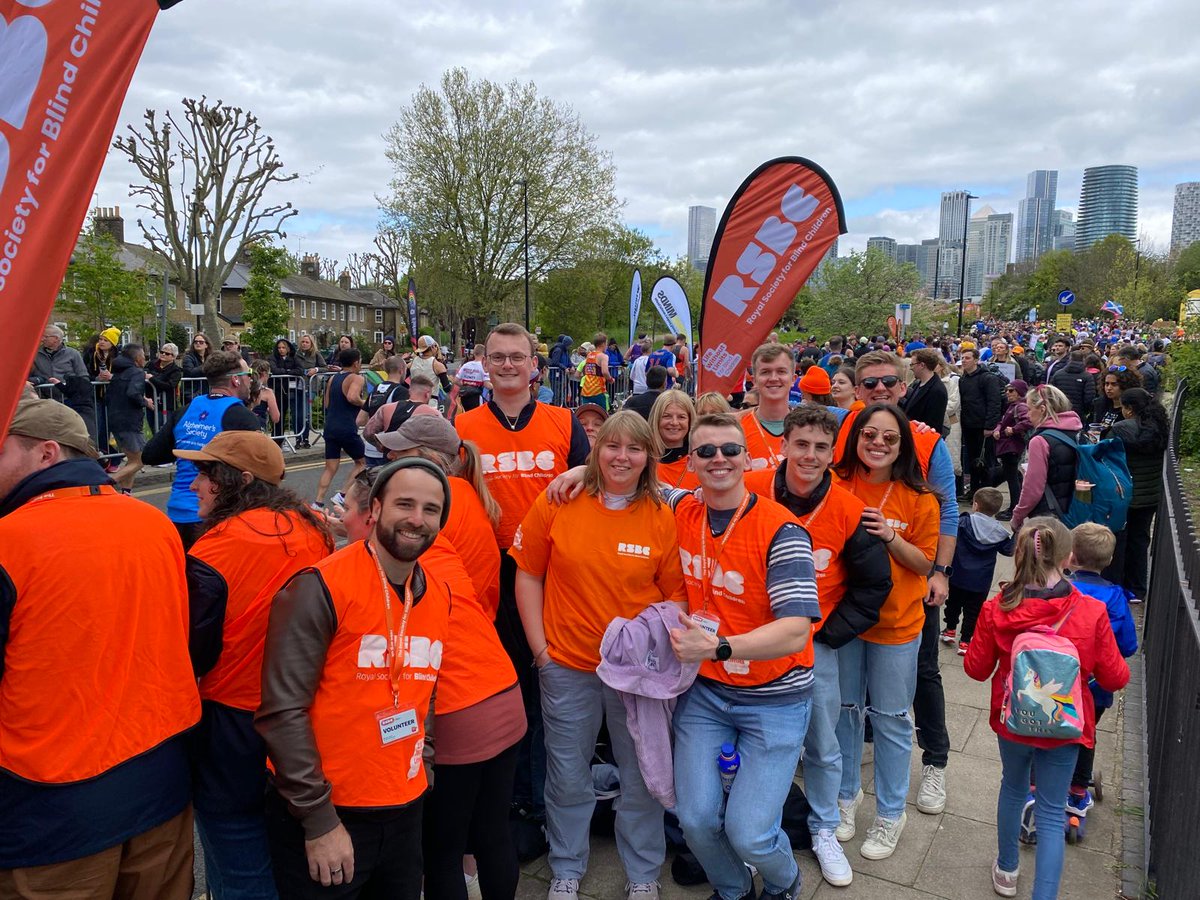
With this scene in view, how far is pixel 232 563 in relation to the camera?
8.00ft

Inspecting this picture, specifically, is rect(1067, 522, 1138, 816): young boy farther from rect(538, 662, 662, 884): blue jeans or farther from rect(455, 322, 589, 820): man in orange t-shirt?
rect(455, 322, 589, 820): man in orange t-shirt

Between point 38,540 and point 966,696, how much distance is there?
5.21m

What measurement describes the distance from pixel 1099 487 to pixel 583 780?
489cm

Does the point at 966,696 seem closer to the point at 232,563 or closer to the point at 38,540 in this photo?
the point at 232,563

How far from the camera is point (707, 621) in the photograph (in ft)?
9.55

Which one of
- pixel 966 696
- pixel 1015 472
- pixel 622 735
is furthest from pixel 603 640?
pixel 1015 472

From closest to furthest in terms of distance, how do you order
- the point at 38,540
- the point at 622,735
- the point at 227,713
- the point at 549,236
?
1. the point at 38,540
2. the point at 227,713
3. the point at 622,735
4. the point at 549,236

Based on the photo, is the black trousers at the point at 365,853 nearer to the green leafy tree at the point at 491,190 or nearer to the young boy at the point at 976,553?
the young boy at the point at 976,553

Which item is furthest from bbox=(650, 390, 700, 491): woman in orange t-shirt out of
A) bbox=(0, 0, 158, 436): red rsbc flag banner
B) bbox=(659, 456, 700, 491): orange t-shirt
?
bbox=(0, 0, 158, 436): red rsbc flag banner

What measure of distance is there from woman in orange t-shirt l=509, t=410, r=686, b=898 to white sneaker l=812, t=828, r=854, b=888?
2.40ft

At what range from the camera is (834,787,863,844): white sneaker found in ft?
11.9

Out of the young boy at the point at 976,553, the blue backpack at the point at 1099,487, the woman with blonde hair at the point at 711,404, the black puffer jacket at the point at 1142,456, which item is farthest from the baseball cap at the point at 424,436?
the black puffer jacket at the point at 1142,456

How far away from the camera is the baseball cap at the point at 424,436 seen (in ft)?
10.4

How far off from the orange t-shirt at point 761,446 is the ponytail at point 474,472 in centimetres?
164
